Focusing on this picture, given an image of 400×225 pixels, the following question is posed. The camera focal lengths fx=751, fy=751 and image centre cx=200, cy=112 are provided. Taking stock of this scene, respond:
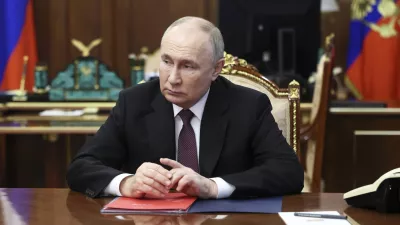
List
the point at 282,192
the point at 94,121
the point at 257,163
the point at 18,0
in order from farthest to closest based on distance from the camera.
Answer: the point at 18,0 → the point at 94,121 → the point at 257,163 → the point at 282,192

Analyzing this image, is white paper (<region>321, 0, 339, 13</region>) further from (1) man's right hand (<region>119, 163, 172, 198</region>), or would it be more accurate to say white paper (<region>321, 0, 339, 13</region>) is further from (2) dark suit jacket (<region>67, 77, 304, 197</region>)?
(1) man's right hand (<region>119, 163, 172, 198</region>)

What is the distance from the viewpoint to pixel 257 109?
2.73 m

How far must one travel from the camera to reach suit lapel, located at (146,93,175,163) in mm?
2629

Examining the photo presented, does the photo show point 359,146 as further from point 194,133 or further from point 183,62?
point 183,62

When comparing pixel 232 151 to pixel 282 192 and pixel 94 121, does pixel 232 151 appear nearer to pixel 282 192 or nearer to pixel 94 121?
pixel 282 192

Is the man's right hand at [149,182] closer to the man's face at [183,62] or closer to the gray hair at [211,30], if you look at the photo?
the man's face at [183,62]

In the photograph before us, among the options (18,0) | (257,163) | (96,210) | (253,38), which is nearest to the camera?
(96,210)

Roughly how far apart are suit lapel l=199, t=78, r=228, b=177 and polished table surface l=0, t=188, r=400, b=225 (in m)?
0.35

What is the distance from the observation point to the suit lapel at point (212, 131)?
2602 mm

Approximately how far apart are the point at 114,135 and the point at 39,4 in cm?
421

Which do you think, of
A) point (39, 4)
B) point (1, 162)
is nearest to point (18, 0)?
point (39, 4)

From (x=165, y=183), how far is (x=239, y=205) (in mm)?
226

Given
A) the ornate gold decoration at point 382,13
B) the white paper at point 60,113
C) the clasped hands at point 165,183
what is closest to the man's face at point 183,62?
the clasped hands at point 165,183

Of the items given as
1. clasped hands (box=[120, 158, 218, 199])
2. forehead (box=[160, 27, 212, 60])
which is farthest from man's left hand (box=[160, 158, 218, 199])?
forehead (box=[160, 27, 212, 60])
